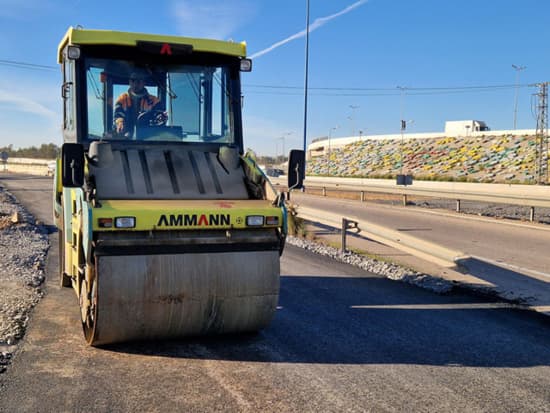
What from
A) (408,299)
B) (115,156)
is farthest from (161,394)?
(408,299)

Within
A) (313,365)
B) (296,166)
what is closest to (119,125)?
(296,166)

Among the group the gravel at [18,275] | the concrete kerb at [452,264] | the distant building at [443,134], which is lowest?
the gravel at [18,275]

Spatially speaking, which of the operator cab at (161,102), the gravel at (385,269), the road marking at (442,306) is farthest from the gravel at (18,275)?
the gravel at (385,269)

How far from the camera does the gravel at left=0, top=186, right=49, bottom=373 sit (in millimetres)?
6023

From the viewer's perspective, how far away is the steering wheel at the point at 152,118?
6.45 meters

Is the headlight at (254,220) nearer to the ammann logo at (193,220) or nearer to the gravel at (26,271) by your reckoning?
the ammann logo at (193,220)

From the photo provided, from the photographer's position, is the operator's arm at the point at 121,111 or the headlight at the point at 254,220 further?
the operator's arm at the point at 121,111

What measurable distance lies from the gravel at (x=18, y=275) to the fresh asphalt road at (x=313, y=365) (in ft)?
0.53

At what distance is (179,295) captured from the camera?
5.29 metres

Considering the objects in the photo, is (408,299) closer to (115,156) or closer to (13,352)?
→ (115,156)

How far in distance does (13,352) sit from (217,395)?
2190 millimetres

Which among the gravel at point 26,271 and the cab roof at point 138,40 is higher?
the cab roof at point 138,40

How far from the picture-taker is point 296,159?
6.37 meters

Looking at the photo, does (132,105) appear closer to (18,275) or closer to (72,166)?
Answer: (72,166)
